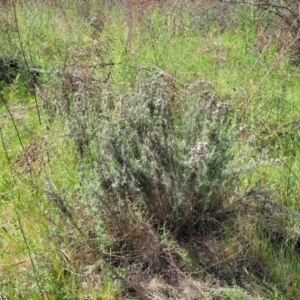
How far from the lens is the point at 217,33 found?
5.61 m

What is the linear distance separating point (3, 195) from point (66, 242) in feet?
2.20

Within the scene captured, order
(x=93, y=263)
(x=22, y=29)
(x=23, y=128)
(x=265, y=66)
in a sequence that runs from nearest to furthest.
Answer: (x=93, y=263)
(x=23, y=128)
(x=265, y=66)
(x=22, y=29)

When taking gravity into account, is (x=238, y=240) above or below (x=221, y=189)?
below

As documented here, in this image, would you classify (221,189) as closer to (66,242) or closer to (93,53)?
(66,242)

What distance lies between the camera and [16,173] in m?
2.70

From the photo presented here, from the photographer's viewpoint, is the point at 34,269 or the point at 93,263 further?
the point at 93,263

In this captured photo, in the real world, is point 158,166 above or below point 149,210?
above

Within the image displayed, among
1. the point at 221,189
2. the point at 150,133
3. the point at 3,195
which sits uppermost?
the point at 150,133

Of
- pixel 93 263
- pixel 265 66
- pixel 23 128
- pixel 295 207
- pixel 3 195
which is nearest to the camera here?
pixel 93 263

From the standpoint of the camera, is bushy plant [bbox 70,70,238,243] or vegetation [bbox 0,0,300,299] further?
bushy plant [bbox 70,70,238,243]

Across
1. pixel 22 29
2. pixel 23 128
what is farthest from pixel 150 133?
pixel 22 29

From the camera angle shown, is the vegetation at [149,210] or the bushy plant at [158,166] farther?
the bushy plant at [158,166]

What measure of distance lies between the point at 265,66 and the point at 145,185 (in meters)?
2.53

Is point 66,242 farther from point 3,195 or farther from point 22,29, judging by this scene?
point 22,29
